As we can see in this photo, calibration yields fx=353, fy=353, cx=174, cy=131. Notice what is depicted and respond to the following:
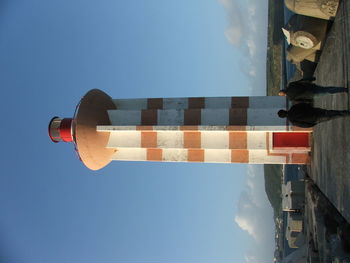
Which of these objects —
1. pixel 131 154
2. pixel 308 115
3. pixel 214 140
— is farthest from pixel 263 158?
pixel 131 154

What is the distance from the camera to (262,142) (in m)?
10.7

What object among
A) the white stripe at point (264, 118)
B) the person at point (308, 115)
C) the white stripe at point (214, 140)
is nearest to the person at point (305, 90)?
the person at point (308, 115)

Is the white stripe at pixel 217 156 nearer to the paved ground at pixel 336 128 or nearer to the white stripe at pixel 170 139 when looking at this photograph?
the white stripe at pixel 170 139

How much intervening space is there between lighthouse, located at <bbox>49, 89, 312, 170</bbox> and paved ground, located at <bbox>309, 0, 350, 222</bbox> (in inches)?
58.1

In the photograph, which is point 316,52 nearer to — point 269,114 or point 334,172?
point 269,114

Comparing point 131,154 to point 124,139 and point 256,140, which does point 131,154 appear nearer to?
point 124,139

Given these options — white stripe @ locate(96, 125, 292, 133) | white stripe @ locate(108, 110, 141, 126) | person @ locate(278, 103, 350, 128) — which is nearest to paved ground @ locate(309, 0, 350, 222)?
person @ locate(278, 103, 350, 128)

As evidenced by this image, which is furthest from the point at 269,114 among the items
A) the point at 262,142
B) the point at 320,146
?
the point at 320,146

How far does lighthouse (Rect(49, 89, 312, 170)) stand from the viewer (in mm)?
10281

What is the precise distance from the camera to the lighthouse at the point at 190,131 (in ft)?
33.7

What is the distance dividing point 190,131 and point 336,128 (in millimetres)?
4230

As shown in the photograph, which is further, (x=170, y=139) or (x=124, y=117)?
(x=124, y=117)

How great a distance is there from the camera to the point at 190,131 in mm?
10438

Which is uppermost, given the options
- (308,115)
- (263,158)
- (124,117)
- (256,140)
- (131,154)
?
(124,117)
